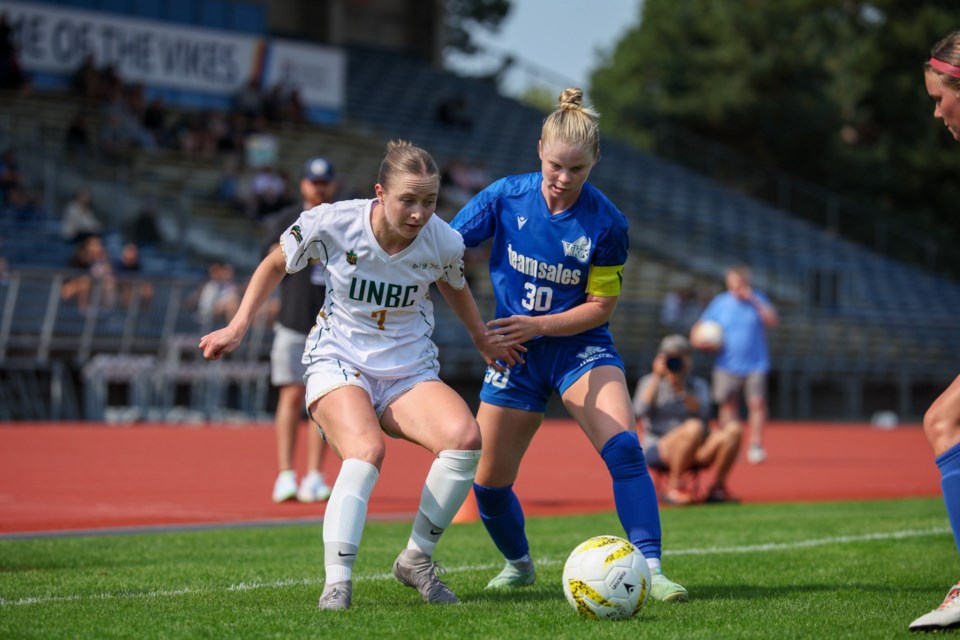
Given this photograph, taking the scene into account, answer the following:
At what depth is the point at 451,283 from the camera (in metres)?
6.19

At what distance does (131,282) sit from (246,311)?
14763mm

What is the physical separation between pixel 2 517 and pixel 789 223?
31626 mm

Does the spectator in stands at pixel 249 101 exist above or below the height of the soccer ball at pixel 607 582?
above

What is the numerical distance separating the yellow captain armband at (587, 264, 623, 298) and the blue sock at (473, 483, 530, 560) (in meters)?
1.03

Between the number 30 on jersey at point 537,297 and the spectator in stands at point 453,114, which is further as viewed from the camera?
the spectator in stands at point 453,114

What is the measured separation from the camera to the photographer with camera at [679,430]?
37.9ft

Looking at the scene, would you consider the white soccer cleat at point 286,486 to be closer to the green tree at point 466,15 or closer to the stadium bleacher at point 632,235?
the stadium bleacher at point 632,235

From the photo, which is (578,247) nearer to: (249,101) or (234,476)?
(234,476)

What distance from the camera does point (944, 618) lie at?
5012 mm

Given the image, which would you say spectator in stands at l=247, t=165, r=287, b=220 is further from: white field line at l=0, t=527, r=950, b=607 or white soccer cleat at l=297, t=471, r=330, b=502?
white field line at l=0, t=527, r=950, b=607

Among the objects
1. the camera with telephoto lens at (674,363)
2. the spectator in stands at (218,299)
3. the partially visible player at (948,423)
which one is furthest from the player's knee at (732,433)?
the spectator in stands at (218,299)

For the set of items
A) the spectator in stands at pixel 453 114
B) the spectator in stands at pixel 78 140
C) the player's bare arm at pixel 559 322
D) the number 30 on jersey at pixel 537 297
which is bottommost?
the player's bare arm at pixel 559 322

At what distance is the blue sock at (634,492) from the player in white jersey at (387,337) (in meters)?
0.68

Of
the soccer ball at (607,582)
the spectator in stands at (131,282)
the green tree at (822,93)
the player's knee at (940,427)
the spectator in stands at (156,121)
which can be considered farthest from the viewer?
the green tree at (822,93)
